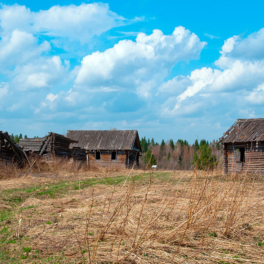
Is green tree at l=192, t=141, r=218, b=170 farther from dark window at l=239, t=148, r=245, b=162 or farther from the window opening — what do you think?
the window opening

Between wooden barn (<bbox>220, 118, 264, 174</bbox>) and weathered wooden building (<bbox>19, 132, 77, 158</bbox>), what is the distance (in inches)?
531

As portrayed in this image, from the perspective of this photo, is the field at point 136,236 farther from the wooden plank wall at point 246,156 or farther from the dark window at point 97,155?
the dark window at point 97,155

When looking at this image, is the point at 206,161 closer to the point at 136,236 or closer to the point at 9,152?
the point at 136,236

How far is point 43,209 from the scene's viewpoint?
715 centimetres

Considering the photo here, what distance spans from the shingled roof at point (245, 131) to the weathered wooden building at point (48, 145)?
13466mm

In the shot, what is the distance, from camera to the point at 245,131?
74.8 feet

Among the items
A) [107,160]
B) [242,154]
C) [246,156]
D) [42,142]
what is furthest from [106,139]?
[246,156]

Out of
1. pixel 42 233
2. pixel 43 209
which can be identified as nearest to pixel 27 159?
pixel 43 209

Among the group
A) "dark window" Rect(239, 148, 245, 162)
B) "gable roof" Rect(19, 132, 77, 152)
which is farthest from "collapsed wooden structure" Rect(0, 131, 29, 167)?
"dark window" Rect(239, 148, 245, 162)

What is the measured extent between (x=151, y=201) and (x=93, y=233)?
124 inches

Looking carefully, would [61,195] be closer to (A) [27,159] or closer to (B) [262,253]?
(B) [262,253]

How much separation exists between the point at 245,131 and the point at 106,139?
60.6ft

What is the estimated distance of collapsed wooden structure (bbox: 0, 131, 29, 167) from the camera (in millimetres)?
18062

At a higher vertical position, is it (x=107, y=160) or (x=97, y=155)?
(x=97, y=155)
